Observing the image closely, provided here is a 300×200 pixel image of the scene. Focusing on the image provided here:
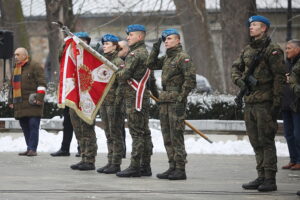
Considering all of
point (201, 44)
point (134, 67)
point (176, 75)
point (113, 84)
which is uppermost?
point (201, 44)

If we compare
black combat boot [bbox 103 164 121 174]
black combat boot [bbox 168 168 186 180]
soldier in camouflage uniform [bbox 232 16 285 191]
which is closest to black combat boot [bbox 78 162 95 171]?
black combat boot [bbox 103 164 121 174]

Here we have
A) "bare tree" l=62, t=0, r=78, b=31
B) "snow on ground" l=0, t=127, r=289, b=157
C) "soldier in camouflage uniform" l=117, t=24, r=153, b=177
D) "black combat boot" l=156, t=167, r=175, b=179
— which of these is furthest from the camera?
"bare tree" l=62, t=0, r=78, b=31

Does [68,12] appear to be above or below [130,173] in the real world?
above

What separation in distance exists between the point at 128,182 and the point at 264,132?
6.94 feet

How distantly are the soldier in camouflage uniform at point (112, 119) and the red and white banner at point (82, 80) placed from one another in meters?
0.13

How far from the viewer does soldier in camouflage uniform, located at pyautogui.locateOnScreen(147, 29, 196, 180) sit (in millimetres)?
12766

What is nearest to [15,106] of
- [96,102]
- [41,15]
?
[96,102]

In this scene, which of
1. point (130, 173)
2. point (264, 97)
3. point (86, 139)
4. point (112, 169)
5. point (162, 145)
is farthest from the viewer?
point (162, 145)

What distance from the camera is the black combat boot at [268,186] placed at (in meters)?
11.7

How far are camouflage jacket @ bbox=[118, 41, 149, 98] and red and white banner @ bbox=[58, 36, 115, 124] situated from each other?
2.69ft

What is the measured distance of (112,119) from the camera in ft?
45.5

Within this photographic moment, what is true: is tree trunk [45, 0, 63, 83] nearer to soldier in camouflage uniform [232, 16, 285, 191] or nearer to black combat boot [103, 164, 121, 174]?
black combat boot [103, 164, 121, 174]

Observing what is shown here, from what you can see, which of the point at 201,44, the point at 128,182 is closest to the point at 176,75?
the point at 128,182

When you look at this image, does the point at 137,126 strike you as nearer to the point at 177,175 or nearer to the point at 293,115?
the point at 177,175
